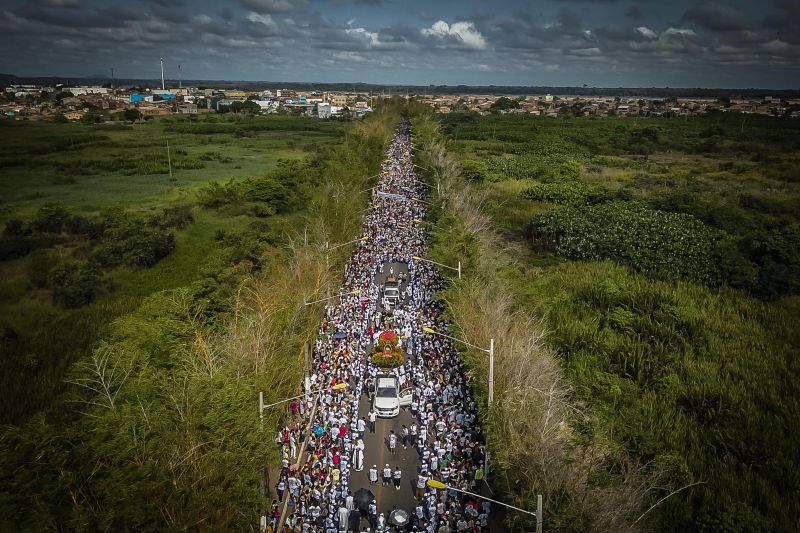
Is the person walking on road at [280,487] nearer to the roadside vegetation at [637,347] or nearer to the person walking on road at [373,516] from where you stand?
the person walking on road at [373,516]

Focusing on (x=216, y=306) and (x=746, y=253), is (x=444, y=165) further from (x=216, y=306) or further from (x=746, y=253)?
(x=216, y=306)

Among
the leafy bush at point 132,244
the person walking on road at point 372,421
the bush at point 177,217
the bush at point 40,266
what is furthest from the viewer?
the bush at point 177,217

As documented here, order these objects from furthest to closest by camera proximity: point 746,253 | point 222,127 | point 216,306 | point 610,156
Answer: point 222,127 → point 610,156 → point 746,253 → point 216,306

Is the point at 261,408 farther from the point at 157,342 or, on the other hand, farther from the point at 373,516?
the point at 157,342

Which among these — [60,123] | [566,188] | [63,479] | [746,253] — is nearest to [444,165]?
[566,188]

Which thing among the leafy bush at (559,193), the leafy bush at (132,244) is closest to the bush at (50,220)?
the leafy bush at (132,244)

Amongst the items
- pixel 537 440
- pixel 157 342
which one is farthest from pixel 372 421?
pixel 157 342
